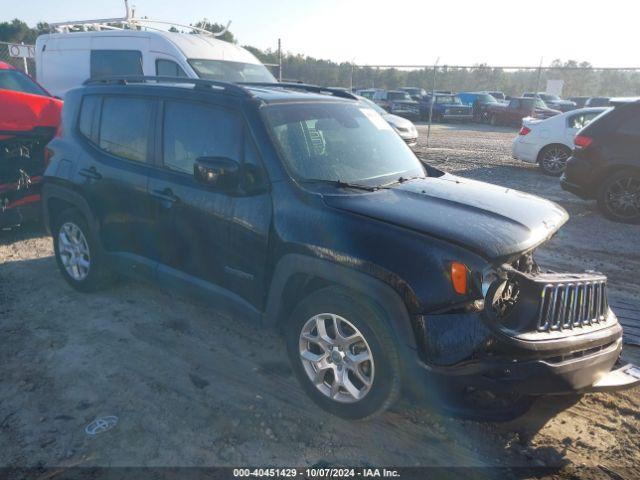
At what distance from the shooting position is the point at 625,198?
23.7 ft

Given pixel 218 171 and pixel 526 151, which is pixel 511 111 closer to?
pixel 526 151

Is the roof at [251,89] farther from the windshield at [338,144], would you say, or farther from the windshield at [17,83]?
the windshield at [17,83]

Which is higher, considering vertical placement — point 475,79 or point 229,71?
point 475,79

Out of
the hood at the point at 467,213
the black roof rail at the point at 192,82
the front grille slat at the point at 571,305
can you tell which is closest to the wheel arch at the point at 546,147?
the hood at the point at 467,213

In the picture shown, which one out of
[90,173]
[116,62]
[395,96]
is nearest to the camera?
[90,173]

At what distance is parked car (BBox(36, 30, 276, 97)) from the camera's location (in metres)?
8.20

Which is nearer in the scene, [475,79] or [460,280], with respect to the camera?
[460,280]

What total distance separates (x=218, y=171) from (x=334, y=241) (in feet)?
2.90

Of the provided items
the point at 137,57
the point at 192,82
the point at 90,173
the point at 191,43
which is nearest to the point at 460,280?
the point at 192,82

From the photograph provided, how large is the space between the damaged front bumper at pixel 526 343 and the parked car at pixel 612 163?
5507 millimetres

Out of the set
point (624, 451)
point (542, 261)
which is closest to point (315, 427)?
point (624, 451)

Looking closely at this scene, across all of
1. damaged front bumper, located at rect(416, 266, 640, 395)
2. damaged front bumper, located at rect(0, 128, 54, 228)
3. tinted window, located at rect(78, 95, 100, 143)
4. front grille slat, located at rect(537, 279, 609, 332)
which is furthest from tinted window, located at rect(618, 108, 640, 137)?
damaged front bumper, located at rect(0, 128, 54, 228)

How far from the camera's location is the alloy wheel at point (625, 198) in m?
7.17

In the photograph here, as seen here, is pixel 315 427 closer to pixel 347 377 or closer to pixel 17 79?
pixel 347 377
